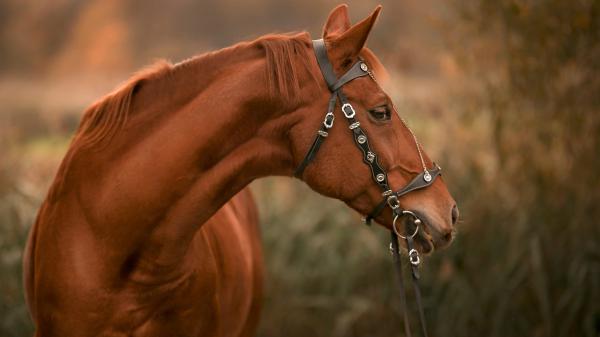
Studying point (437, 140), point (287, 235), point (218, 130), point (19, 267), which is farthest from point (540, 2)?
point (19, 267)

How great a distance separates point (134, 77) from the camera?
99.0 inches

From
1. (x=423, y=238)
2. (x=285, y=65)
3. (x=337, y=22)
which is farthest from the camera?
(x=337, y=22)

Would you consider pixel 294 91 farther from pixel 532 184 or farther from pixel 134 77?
pixel 532 184

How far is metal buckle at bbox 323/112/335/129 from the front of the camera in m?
2.39

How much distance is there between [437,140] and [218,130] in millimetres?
3755

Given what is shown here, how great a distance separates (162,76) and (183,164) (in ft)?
1.17

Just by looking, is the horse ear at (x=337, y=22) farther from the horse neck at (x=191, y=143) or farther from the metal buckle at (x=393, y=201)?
the metal buckle at (x=393, y=201)

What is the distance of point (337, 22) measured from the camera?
2713 mm

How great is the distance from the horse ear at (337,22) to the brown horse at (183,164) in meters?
0.17

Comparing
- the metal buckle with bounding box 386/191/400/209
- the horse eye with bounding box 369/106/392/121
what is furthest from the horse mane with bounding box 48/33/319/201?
the metal buckle with bounding box 386/191/400/209

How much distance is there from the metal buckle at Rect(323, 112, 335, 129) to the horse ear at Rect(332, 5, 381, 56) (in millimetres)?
241

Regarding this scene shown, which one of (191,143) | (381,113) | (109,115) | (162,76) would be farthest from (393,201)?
(109,115)

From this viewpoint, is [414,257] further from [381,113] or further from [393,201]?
[381,113]

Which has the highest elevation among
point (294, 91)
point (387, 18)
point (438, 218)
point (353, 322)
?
point (387, 18)
